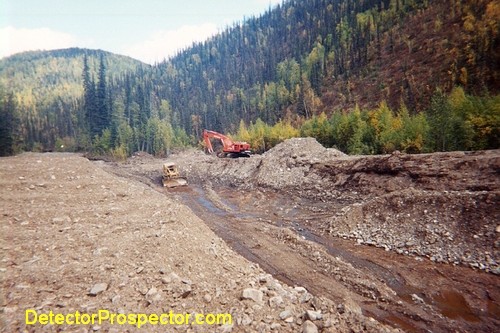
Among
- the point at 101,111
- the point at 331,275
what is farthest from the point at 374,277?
the point at 101,111

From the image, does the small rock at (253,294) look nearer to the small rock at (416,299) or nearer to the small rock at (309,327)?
the small rock at (309,327)

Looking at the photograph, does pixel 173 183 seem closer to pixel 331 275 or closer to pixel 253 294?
pixel 331 275

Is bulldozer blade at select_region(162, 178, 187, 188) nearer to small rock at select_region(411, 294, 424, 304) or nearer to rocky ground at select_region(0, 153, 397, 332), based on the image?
rocky ground at select_region(0, 153, 397, 332)

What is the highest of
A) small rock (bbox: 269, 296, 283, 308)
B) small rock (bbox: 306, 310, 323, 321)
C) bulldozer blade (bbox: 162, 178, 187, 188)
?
small rock (bbox: 269, 296, 283, 308)

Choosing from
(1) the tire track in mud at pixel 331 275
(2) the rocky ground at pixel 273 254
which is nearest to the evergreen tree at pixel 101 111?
(2) the rocky ground at pixel 273 254

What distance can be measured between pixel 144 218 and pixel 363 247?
917 centimetres

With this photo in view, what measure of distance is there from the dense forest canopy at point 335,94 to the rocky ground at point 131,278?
23075mm

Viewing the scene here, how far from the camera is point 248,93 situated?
363 feet

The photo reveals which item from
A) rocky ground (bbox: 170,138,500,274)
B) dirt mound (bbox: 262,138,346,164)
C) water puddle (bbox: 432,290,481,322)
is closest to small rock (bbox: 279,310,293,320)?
water puddle (bbox: 432,290,481,322)

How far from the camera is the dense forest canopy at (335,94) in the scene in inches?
1189

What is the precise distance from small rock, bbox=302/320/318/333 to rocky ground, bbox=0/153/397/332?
0.06ft

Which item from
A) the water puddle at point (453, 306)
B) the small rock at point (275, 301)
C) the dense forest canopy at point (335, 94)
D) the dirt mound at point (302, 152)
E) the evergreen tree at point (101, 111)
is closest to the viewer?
the small rock at point (275, 301)

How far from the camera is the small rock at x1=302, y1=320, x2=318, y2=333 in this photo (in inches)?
214

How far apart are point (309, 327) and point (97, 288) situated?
169 inches
